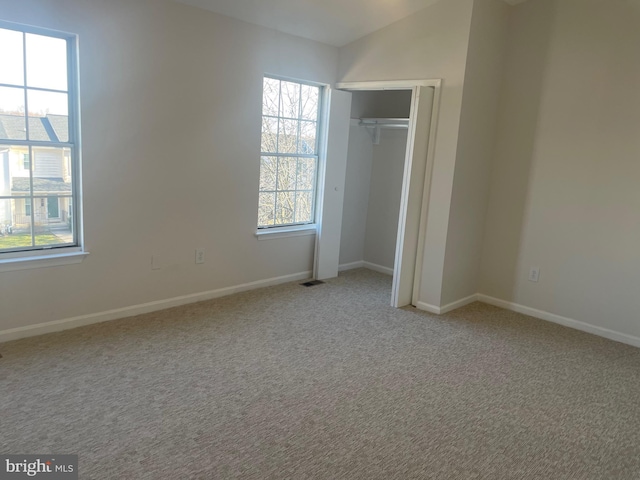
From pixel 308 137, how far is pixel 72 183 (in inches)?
89.0

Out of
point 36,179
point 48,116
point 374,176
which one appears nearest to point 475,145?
point 374,176

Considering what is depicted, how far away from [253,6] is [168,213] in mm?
1762

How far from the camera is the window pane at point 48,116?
10.4ft

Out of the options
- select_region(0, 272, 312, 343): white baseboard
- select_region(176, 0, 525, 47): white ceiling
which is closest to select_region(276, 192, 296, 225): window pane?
select_region(0, 272, 312, 343): white baseboard

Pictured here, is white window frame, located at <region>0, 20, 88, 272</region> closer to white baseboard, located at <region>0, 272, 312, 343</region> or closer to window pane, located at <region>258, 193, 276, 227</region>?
white baseboard, located at <region>0, 272, 312, 343</region>

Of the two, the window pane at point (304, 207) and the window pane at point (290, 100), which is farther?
the window pane at point (304, 207)

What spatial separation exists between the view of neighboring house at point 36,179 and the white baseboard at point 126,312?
0.60 meters

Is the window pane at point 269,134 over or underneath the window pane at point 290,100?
underneath

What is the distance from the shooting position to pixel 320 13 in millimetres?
4031

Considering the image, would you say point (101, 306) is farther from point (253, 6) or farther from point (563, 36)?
point (563, 36)

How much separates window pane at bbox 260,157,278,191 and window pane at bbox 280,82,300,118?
45 cm

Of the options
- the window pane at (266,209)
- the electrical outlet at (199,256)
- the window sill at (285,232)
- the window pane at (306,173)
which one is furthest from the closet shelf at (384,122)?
the electrical outlet at (199,256)

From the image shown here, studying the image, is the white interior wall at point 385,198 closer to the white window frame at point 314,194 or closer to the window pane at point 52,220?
the white window frame at point 314,194

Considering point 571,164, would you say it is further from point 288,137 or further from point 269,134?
point 269,134
